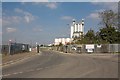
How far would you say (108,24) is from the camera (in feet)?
317

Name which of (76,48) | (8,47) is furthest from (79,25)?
(8,47)

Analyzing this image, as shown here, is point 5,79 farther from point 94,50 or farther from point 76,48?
point 76,48

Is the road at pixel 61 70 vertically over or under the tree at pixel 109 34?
under

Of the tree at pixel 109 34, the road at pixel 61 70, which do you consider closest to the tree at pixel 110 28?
the tree at pixel 109 34

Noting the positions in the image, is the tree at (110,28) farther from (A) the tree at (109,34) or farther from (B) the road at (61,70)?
(B) the road at (61,70)

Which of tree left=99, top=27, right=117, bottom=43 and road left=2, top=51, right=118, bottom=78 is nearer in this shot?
road left=2, top=51, right=118, bottom=78

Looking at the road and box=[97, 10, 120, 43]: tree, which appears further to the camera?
box=[97, 10, 120, 43]: tree

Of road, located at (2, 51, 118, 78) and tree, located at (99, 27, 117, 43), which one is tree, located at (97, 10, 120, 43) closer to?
tree, located at (99, 27, 117, 43)

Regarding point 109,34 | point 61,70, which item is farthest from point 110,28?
point 61,70

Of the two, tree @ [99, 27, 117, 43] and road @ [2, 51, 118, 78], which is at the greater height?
tree @ [99, 27, 117, 43]

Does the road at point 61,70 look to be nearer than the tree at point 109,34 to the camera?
Yes

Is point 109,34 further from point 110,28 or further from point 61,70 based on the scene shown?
point 61,70

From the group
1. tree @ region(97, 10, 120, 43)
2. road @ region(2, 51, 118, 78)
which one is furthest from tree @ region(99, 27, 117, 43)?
road @ region(2, 51, 118, 78)

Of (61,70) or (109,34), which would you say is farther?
Answer: (109,34)
